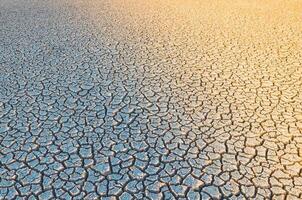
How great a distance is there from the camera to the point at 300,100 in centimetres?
159

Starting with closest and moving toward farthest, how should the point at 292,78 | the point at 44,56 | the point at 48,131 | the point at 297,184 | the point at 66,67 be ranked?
the point at 297,184
the point at 48,131
the point at 292,78
the point at 66,67
the point at 44,56

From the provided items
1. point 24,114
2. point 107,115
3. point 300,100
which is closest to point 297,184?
point 300,100

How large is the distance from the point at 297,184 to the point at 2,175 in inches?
37.5

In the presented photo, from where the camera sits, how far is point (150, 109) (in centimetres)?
153

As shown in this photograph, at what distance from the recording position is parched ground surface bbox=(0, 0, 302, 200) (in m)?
1.11

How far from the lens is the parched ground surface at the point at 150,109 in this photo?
111cm

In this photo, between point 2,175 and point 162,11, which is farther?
point 162,11

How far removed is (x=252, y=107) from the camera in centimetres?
154

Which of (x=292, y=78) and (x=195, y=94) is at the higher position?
(x=292, y=78)

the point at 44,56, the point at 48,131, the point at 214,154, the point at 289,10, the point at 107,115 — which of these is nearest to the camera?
the point at 214,154

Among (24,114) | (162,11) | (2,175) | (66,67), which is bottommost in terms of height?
(2,175)

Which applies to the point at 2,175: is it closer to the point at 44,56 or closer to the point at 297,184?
the point at 297,184

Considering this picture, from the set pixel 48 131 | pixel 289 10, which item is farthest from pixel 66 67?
pixel 289 10

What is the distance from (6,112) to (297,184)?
1.19m
